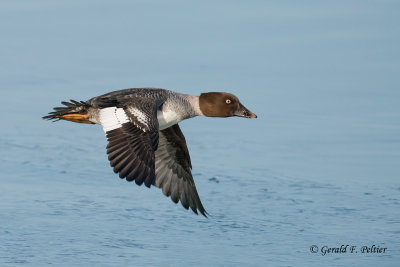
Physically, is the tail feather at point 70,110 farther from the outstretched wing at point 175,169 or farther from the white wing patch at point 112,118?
the outstretched wing at point 175,169

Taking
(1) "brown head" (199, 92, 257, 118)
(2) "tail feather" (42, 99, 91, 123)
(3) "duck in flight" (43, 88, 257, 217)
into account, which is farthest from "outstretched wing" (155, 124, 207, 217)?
(2) "tail feather" (42, 99, 91, 123)

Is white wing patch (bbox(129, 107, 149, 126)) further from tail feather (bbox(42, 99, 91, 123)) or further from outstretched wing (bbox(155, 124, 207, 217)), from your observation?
outstretched wing (bbox(155, 124, 207, 217))

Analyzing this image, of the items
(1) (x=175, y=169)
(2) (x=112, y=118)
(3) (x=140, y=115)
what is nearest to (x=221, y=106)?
(1) (x=175, y=169)

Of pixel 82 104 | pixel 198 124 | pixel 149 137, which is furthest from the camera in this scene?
pixel 198 124

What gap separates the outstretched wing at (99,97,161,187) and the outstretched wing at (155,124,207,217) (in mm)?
1155

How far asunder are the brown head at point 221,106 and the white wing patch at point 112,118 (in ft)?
3.51

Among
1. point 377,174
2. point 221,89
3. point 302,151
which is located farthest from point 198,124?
point 377,174

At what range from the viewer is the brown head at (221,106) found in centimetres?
795

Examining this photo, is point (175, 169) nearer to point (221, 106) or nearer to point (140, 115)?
point (221, 106)

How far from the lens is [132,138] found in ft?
22.5

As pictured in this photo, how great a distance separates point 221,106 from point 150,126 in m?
1.18

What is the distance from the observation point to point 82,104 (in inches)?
295

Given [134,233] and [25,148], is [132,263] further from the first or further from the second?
[25,148]

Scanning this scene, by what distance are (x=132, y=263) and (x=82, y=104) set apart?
1.35 meters
